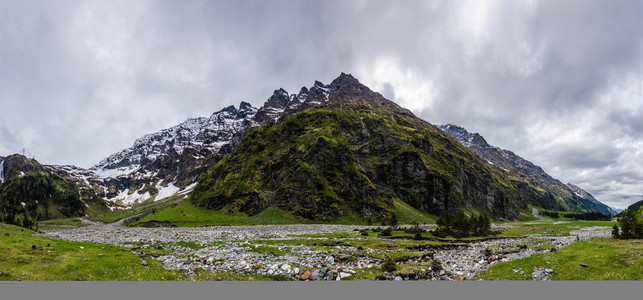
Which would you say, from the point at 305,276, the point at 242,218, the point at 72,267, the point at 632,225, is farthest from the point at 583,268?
the point at 242,218

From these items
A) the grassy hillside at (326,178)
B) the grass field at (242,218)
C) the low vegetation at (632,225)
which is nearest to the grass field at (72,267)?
the low vegetation at (632,225)

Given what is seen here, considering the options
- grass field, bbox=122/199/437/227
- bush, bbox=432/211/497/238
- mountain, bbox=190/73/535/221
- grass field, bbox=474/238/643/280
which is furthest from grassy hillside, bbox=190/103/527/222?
grass field, bbox=474/238/643/280

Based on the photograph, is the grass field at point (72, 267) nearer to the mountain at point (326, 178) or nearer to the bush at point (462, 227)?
the bush at point (462, 227)

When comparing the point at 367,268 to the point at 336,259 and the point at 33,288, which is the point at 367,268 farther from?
the point at 33,288

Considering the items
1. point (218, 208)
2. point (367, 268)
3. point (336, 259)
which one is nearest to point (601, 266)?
point (367, 268)

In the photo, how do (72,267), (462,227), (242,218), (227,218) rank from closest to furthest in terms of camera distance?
1. (72,267)
2. (462,227)
3. (242,218)
4. (227,218)

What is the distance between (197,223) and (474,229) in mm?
108467

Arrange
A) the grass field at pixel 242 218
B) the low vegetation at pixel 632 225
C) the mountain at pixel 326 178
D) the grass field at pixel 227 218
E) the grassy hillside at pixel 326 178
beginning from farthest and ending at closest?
1. the mountain at pixel 326 178
2. the grassy hillside at pixel 326 178
3. the grass field at pixel 242 218
4. the grass field at pixel 227 218
5. the low vegetation at pixel 632 225

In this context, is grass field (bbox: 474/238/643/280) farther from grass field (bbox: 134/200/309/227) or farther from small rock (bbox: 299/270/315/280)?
grass field (bbox: 134/200/309/227)

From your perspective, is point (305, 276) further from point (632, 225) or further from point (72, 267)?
point (632, 225)

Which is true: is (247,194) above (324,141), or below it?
below

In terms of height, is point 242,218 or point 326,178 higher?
point 326,178

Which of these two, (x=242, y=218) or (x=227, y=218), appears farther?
(x=227, y=218)

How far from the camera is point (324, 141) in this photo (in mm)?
163500
